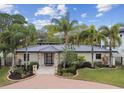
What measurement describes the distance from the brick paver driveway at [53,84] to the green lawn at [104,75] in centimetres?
49

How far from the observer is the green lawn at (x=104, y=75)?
54.2 ft

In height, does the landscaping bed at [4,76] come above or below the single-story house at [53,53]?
below

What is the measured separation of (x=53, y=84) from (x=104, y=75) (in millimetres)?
2731

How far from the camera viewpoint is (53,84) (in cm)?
1625

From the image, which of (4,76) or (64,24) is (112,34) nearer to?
(64,24)

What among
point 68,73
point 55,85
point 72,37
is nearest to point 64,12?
point 72,37

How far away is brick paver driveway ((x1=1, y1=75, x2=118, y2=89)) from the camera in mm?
15770

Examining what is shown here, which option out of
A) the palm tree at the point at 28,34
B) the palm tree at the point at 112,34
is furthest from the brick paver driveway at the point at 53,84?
the palm tree at the point at 112,34

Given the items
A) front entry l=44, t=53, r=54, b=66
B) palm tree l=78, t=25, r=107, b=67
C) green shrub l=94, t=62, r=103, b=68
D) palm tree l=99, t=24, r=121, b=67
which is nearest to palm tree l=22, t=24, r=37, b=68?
front entry l=44, t=53, r=54, b=66

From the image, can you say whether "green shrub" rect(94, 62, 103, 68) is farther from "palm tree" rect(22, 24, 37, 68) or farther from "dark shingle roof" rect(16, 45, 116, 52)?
"palm tree" rect(22, 24, 37, 68)

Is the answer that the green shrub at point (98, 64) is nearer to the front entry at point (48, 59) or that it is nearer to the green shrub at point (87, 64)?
the green shrub at point (87, 64)

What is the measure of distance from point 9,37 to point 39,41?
4.30m

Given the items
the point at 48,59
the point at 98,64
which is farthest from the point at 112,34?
the point at 48,59

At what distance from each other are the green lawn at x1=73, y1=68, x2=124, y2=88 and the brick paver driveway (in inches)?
19.1
